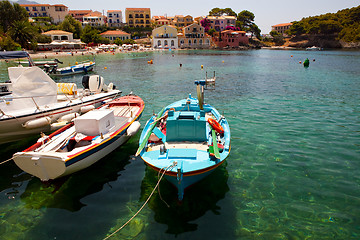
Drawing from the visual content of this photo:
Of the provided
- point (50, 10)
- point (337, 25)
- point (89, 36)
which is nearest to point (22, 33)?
point (89, 36)

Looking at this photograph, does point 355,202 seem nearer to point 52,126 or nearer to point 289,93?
point 52,126

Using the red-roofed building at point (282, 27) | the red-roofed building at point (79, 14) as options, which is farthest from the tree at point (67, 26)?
the red-roofed building at point (282, 27)

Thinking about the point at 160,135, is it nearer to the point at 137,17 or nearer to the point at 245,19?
the point at 137,17

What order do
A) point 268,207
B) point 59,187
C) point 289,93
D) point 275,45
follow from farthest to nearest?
point 275,45 < point 289,93 < point 59,187 < point 268,207

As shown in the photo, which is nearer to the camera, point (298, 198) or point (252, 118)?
point (298, 198)

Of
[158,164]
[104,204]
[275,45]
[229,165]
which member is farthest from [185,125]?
[275,45]

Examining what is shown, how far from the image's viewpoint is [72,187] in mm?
9969

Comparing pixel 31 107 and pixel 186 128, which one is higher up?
pixel 31 107

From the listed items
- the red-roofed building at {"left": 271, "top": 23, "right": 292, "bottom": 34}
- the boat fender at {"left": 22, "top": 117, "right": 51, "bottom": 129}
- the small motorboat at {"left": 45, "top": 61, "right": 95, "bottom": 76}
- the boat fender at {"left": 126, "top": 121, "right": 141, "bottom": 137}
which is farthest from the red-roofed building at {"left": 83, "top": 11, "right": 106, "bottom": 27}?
the boat fender at {"left": 126, "top": 121, "right": 141, "bottom": 137}

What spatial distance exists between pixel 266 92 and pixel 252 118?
36.3 ft

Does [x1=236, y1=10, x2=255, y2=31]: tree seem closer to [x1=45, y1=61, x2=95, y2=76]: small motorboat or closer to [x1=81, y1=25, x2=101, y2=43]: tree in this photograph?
[x1=81, y1=25, x2=101, y2=43]: tree

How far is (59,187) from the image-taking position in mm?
9828

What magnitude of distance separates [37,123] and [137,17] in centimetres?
15077

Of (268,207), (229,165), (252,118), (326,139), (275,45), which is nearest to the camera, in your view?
(268,207)
